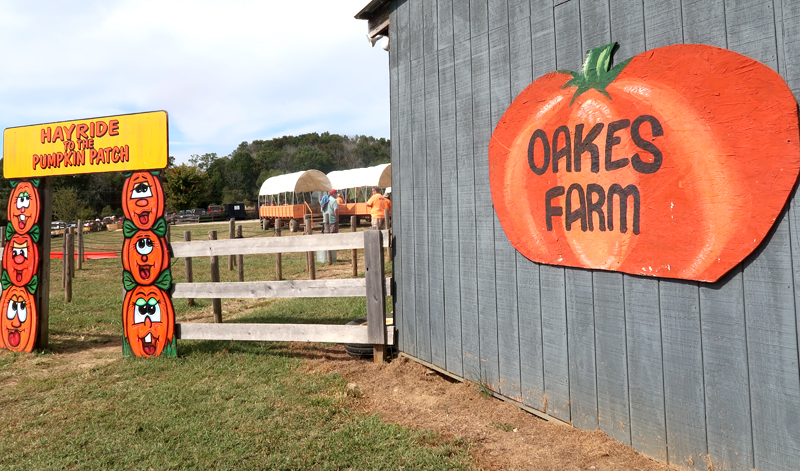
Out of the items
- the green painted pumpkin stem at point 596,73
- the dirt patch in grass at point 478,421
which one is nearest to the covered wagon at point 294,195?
the dirt patch in grass at point 478,421

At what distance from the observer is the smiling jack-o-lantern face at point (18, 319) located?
252 inches

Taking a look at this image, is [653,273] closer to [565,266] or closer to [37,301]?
[565,266]

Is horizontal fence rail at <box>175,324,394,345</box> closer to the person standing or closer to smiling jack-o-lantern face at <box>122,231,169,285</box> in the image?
smiling jack-o-lantern face at <box>122,231,169,285</box>

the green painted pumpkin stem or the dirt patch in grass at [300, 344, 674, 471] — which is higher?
the green painted pumpkin stem

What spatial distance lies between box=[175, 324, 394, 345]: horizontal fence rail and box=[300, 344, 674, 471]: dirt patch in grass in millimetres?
299

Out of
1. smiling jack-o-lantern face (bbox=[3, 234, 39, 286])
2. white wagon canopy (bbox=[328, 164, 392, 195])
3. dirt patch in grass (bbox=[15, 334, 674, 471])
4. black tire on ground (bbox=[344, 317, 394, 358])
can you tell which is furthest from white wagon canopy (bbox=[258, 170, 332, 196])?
black tire on ground (bbox=[344, 317, 394, 358])

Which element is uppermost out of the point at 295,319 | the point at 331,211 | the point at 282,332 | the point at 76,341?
the point at 331,211

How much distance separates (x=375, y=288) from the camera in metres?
5.20

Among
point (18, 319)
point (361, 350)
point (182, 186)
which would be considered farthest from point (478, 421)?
point (182, 186)

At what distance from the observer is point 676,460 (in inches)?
114

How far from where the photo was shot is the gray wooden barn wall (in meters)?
2.51

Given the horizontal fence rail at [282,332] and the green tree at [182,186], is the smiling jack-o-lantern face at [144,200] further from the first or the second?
the green tree at [182,186]

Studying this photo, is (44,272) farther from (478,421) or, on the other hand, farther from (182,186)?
(182,186)

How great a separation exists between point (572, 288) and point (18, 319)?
6828 mm
